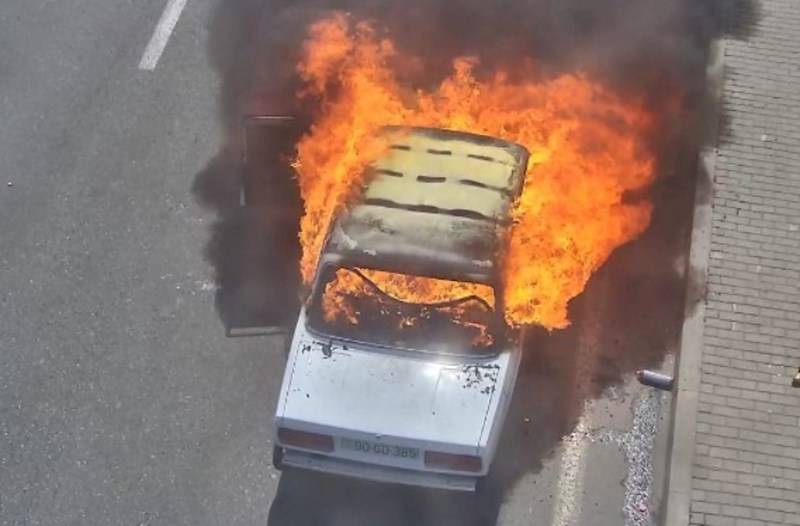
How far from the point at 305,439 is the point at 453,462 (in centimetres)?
109

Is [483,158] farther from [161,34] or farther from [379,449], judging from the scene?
[161,34]

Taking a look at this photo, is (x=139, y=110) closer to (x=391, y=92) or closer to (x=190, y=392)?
(x=391, y=92)

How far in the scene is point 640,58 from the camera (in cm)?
1124

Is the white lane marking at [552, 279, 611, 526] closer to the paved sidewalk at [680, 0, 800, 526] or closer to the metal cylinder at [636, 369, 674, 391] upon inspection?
the metal cylinder at [636, 369, 674, 391]

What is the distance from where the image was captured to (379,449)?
708 cm

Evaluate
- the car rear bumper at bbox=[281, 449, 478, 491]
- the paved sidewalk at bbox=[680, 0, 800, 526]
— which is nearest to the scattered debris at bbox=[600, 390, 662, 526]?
the paved sidewalk at bbox=[680, 0, 800, 526]

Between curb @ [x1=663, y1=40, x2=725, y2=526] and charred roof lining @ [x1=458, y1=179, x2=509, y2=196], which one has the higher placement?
charred roof lining @ [x1=458, y1=179, x2=509, y2=196]

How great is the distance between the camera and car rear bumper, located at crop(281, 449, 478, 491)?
7203mm

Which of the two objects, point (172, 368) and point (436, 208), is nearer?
point (436, 208)

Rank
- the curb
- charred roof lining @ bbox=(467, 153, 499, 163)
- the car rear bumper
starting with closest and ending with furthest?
the car rear bumper < the curb < charred roof lining @ bbox=(467, 153, 499, 163)

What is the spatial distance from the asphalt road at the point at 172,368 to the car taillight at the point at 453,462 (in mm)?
718

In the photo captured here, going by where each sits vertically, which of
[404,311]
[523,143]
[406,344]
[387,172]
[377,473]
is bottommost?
[377,473]

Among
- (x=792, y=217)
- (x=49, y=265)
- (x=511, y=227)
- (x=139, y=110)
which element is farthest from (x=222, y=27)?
(x=792, y=217)

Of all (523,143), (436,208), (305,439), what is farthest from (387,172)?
(305,439)
